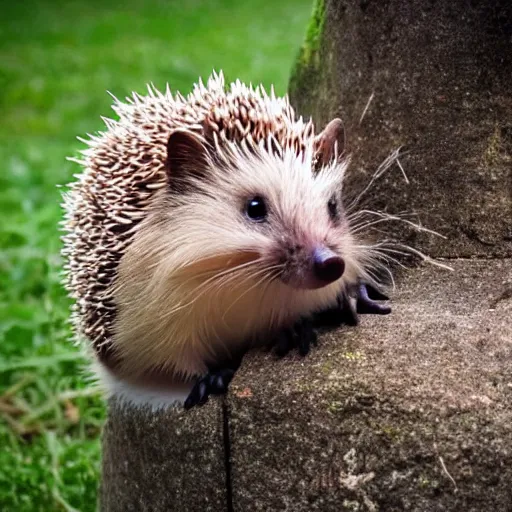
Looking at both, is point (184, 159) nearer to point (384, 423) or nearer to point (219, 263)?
point (219, 263)

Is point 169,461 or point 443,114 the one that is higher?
point 443,114

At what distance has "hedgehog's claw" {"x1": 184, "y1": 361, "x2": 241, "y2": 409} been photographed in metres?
2.91

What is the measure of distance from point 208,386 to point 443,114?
4.17 feet

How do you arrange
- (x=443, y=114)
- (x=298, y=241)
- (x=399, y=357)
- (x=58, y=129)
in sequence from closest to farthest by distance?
(x=399, y=357) → (x=298, y=241) → (x=443, y=114) → (x=58, y=129)

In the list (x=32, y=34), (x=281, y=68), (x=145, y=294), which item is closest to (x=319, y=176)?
(x=145, y=294)

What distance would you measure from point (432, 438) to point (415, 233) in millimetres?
1011

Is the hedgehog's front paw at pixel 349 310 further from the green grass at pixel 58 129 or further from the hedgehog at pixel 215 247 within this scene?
the green grass at pixel 58 129

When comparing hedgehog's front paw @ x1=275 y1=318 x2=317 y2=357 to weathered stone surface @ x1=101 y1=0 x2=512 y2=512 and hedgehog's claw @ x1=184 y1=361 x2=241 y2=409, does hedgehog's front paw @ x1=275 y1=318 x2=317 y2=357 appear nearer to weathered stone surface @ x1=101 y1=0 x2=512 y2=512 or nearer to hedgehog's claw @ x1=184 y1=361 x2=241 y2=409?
weathered stone surface @ x1=101 y1=0 x2=512 y2=512

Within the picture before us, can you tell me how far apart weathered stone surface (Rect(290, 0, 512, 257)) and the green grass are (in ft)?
7.32

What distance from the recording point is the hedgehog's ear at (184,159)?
3.01 meters

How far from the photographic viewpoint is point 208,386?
116 inches

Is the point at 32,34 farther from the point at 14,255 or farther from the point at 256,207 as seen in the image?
the point at 256,207

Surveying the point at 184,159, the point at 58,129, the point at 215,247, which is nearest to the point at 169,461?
the point at 215,247

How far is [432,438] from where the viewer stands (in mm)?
2490
